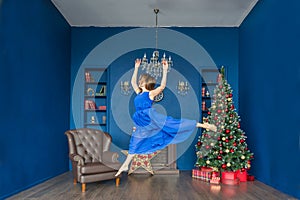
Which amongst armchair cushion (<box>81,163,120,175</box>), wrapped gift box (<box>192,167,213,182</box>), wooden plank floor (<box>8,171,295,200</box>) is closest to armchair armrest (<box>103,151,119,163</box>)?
armchair cushion (<box>81,163,120,175</box>)

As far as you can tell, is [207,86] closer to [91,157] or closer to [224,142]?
[224,142]

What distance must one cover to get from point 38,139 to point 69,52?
2754 mm

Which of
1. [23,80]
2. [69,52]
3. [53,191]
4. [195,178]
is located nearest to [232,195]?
[195,178]

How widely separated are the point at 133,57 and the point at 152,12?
54.6 inches

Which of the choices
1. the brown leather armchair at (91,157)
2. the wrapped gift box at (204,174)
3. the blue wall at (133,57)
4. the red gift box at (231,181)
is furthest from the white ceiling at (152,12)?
the red gift box at (231,181)

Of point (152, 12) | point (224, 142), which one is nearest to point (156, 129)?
point (224, 142)

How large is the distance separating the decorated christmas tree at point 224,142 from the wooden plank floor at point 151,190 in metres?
0.42

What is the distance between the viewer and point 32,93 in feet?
18.1

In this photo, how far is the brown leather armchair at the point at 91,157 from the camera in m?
5.35

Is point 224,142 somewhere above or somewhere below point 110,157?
above

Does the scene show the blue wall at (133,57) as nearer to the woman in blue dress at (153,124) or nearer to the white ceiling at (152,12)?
the white ceiling at (152,12)

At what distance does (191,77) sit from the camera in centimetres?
787

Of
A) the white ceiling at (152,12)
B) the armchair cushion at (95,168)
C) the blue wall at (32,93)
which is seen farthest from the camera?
the white ceiling at (152,12)

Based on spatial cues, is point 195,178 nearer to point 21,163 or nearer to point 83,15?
point 21,163
